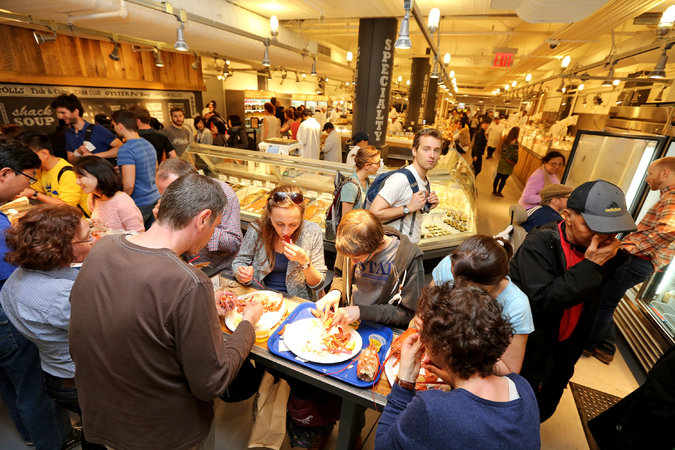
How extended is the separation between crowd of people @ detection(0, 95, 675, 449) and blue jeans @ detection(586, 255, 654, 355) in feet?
0.09

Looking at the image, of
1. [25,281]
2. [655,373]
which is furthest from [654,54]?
[25,281]

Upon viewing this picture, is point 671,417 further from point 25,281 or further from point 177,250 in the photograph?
point 25,281

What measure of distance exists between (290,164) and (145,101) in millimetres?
7880

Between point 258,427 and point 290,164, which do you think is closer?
point 258,427

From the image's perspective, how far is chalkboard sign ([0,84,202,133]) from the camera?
6648mm

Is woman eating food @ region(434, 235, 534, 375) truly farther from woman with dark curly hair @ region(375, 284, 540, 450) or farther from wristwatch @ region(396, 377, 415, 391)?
wristwatch @ region(396, 377, 415, 391)

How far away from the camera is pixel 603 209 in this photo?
175 cm

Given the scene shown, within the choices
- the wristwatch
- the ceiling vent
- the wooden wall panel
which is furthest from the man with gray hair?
the wooden wall panel

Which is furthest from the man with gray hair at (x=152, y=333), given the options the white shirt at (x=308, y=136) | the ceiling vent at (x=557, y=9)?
the white shirt at (x=308, y=136)

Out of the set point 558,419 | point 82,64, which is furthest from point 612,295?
point 82,64

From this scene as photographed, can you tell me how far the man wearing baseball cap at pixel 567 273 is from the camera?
5.75 ft

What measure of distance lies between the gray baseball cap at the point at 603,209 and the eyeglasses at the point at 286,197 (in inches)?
71.7

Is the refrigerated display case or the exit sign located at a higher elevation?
the exit sign

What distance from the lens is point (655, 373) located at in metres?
1.84
